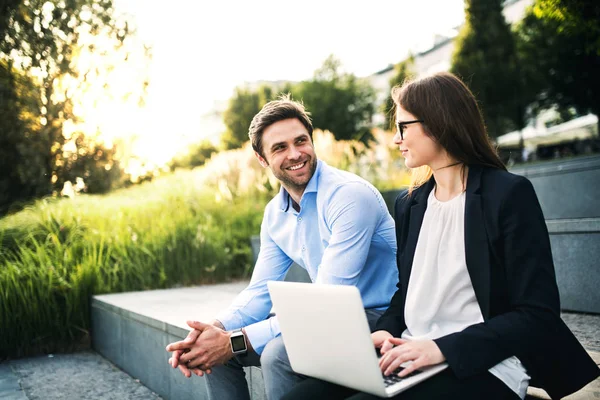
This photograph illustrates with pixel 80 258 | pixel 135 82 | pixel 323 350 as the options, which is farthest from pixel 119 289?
pixel 135 82

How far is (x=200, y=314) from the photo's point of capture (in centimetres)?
385

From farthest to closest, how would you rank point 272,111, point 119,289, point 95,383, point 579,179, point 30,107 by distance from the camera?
point 30,107 → point 119,289 → point 579,179 → point 95,383 → point 272,111

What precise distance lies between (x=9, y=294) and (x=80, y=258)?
32.8 inches

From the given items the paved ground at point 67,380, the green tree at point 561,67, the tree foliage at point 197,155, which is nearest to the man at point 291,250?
the paved ground at point 67,380

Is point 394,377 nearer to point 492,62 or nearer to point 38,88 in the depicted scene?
point 38,88

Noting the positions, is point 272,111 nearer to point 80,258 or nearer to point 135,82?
point 80,258

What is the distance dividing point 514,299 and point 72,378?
136 inches

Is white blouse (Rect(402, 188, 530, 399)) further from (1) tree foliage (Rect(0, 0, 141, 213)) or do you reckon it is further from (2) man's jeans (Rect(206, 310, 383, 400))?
(1) tree foliage (Rect(0, 0, 141, 213))

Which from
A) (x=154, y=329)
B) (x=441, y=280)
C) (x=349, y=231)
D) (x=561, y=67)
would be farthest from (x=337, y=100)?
(x=441, y=280)

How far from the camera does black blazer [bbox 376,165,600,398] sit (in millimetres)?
1551

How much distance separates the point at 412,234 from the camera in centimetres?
186

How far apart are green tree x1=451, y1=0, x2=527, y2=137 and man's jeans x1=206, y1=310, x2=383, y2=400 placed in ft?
66.6

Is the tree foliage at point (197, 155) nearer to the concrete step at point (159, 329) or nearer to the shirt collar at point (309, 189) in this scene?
the concrete step at point (159, 329)

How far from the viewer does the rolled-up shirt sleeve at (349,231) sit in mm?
2193
